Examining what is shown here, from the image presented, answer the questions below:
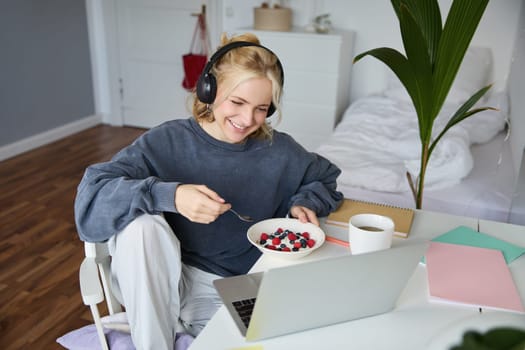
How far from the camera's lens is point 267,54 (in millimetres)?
1263

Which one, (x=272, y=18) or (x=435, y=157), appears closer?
(x=435, y=157)

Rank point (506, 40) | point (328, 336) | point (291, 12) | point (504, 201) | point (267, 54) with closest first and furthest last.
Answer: point (328, 336) → point (267, 54) → point (504, 201) → point (506, 40) → point (291, 12)

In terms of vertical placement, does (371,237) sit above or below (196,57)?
above

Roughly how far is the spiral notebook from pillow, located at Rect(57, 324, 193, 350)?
1.43 ft

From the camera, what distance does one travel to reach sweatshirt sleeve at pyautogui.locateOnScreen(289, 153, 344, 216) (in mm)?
1327

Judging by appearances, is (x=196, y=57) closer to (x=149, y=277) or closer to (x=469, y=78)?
(x=469, y=78)

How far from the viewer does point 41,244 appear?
8.70 feet

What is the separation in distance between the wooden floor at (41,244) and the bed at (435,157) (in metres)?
1.26

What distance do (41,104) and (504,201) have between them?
325 centimetres

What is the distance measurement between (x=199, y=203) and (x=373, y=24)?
3.07 meters

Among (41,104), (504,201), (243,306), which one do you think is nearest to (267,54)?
(243,306)

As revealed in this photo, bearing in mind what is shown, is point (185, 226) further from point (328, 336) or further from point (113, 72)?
point (113, 72)

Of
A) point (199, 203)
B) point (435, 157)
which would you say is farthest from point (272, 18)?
point (199, 203)

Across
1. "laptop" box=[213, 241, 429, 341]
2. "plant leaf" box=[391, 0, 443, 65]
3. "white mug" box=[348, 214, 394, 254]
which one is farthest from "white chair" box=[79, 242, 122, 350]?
"plant leaf" box=[391, 0, 443, 65]
